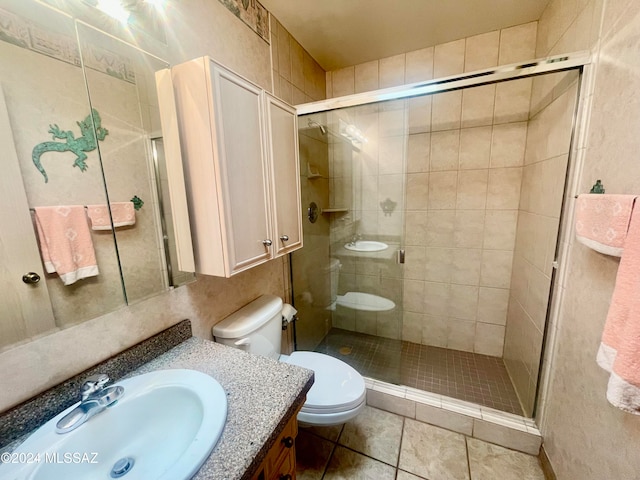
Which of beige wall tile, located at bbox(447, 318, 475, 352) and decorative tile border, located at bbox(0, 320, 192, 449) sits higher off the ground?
decorative tile border, located at bbox(0, 320, 192, 449)

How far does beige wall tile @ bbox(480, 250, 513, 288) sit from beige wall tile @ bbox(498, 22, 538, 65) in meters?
1.35

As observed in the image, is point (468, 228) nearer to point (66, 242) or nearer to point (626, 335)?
point (626, 335)

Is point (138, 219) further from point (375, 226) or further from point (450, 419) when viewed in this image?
point (450, 419)

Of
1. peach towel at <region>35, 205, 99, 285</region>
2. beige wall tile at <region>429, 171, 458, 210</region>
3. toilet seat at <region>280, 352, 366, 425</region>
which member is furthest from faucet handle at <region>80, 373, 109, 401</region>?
beige wall tile at <region>429, 171, 458, 210</region>

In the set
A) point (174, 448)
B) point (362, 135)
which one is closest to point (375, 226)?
point (362, 135)

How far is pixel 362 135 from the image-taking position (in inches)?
82.0

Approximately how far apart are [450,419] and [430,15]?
2440mm

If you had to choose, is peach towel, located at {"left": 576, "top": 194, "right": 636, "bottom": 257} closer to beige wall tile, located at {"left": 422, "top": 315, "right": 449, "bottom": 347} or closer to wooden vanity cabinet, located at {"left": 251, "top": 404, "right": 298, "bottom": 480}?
wooden vanity cabinet, located at {"left": 251, "top": 404, "right": 298, "bottom": 480}

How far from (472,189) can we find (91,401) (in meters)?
2.36

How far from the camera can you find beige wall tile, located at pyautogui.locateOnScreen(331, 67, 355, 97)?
2125 mm

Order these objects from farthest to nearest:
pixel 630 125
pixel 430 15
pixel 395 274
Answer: pixel 395 274, pixel 430 15, pixel 630 125

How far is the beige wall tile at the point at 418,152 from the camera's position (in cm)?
201

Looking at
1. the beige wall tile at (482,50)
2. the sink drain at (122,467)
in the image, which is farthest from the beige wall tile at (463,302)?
the sink drain at (122,467)

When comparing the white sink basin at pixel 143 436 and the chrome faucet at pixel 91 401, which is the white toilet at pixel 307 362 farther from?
the chrome faucet at pixel 91 401
